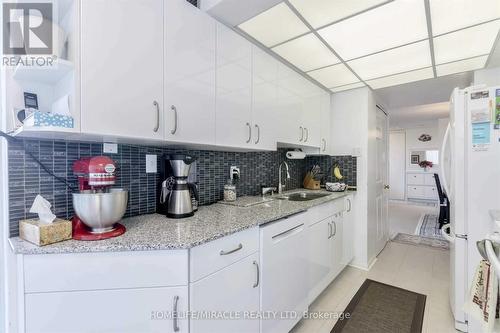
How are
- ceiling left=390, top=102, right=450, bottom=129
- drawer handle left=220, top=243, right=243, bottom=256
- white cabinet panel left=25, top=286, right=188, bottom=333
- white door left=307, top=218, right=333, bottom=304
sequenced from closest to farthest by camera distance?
white cabinet panel left=25, top=286, right=188, bottom=333 < drawer handle left=220, top=243, right=243, bottom=256 < white door left=307, top=218, right=333, bottom=304 < ceiling left=390, top=102, right=450, bottom=129

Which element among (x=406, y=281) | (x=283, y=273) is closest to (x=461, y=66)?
(x=406, y=281)

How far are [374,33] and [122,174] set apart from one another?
78.0 inches

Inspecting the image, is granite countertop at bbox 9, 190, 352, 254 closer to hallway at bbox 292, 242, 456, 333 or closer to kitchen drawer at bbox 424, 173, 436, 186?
hallway at bbox 292, 242, 456, 333

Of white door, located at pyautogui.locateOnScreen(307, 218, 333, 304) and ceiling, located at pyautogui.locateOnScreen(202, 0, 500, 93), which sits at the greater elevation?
ceiling, located at pyautogui.locateOnScreen(202, 0, 500, 93)

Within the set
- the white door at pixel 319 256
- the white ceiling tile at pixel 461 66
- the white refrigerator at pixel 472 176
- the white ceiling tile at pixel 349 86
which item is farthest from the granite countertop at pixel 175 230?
the white ceiling tile at pixel 461 66

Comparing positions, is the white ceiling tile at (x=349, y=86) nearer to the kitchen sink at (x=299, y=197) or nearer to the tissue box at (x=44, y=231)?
the kitchen sink at (x=299, y=197)

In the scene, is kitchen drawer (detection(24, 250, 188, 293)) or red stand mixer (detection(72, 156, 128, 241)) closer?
kitchen drawer (detection(24, 250, 188, 293))

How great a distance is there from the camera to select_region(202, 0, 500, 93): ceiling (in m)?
1.43

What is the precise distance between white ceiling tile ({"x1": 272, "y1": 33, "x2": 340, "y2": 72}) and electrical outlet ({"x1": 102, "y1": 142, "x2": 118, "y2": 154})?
1.45m

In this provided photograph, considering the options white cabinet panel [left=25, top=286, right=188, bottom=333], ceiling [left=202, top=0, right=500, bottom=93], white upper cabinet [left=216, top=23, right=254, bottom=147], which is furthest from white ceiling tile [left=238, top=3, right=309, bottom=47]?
white cabinet panel [left=25, top=286, right=188, bottom=333]

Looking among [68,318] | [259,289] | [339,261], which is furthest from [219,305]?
[339,261]

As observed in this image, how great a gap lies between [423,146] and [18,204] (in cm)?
891

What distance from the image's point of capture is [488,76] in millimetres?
2289

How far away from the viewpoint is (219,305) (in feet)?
3.64
